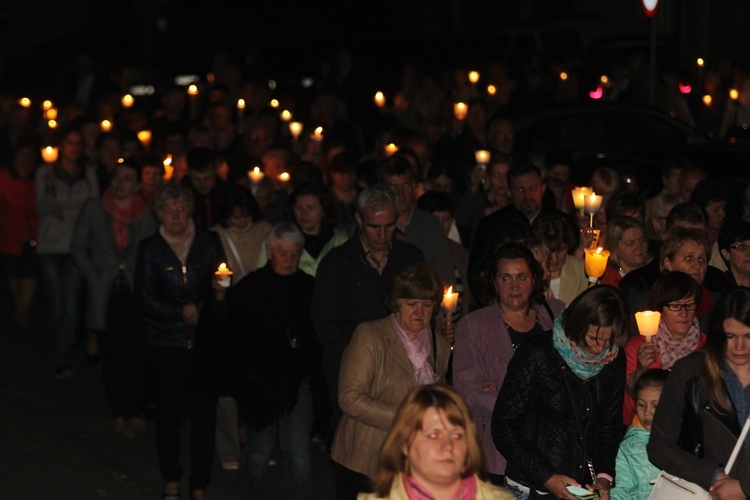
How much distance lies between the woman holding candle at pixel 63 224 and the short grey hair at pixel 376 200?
199 inches

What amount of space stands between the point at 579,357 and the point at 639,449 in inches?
29.9

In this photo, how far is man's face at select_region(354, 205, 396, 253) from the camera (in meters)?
8.17

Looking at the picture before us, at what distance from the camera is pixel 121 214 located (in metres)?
11.1

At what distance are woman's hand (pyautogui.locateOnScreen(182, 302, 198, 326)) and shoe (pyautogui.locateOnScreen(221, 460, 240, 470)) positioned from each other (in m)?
1.36

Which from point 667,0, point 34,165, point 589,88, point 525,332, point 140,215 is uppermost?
point 667,0

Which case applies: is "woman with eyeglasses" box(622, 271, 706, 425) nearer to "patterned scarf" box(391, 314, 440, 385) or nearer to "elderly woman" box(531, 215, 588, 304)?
"patterned scarf" box(391, 314, 440, 385)

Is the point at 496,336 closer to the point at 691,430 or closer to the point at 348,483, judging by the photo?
the point at 348,483

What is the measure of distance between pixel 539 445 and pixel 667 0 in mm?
19536

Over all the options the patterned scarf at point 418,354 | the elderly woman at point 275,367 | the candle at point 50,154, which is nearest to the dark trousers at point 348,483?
the patterned scarf at point 418,354

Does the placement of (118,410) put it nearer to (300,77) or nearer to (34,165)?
(34,165)

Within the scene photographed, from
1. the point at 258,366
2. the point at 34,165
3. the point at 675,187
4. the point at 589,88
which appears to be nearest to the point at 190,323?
the point at 258,366

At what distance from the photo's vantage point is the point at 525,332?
24.0 ft

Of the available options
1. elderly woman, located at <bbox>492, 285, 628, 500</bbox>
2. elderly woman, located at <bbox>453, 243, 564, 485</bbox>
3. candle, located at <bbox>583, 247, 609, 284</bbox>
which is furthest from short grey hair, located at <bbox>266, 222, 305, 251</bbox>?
elderly woman, located at <bbox>492, 285, 628, 500</bbox>

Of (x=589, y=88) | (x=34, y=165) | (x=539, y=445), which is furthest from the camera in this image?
(x=589, y=88)
